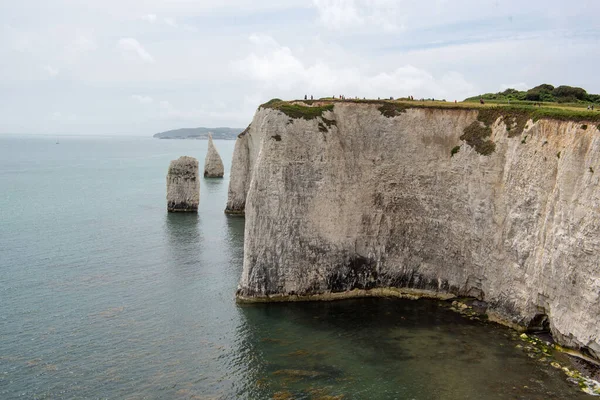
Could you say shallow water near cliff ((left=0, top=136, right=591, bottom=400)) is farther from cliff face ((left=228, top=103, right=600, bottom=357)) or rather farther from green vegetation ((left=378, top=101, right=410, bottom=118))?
green vegetation ((left=378, top=101, right=410, bottom=118))

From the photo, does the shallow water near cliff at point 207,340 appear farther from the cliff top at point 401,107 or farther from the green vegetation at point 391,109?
the cliff top at point 401,107

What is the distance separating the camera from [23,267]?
4934 cm

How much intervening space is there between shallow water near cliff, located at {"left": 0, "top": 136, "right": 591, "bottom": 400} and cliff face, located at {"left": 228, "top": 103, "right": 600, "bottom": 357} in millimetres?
2888

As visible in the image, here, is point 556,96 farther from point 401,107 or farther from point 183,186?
point 183,186

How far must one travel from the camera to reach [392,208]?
45.4m

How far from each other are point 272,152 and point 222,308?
560 inches

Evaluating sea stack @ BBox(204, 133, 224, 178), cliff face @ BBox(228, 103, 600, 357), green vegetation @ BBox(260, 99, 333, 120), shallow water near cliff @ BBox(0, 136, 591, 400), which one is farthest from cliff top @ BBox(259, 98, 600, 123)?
sea stack @ BBox(204, 133, 224, 178)

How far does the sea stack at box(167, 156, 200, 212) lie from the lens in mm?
80062

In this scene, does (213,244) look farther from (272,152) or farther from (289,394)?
(289,394)

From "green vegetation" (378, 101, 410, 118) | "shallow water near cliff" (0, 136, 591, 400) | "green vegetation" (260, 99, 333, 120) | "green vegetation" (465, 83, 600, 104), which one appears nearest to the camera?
"shallow water near cliff" (0, 136, 591, 400)

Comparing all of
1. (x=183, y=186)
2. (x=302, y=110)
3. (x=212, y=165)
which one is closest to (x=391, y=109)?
(x=302, y=110)

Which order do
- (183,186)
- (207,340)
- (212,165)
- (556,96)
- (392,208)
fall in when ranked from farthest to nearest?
1. (212,165)
2. (183,186)
3. (556,96)
4. (392,208)
5. (207,340)

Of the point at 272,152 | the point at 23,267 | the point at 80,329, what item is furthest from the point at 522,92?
Answer: the point at 23,267

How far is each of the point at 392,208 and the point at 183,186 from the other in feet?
150
